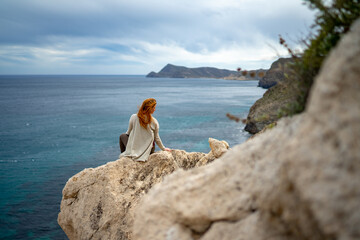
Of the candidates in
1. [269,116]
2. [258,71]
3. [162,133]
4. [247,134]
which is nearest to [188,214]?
[269,116]

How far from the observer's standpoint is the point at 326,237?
7.21ft

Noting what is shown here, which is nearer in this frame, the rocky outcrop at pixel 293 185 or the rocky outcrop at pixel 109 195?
the rocky outcrop at pixel 293 185

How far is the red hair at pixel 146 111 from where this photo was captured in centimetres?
768

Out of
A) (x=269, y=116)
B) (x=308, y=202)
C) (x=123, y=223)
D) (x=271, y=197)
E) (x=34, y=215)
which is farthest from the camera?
(x=34, y=215)

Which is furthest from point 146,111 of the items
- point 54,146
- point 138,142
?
point 54,146

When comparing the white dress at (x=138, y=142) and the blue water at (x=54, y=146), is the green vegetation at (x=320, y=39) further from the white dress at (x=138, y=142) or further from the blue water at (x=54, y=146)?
the blue water at (x=54, y=146)

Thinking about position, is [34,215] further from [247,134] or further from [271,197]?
[247,134]

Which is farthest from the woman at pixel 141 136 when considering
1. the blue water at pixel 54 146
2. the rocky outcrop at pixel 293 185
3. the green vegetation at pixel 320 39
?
the blue water at pixel 54 146

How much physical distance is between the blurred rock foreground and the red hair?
3887 millimetres

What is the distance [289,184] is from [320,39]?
2.13 metres

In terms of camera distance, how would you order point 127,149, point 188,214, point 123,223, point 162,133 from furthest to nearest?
point 162,133
point 127,149
point 123,223
point 188,214

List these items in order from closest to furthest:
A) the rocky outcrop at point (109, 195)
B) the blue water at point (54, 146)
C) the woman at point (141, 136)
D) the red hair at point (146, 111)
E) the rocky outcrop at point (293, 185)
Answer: the rocky outcrop at point (293, 185), the rocky outcrop at point (109, 195), the red hair at point (146, 111), the woman at point (141, 136), the blue water at point (54, 146)

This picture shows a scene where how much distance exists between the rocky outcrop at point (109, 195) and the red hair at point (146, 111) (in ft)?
3.23

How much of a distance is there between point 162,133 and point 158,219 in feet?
106
